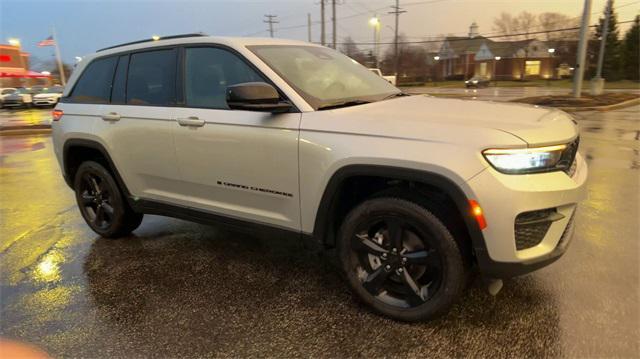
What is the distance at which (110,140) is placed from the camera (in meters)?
4.25

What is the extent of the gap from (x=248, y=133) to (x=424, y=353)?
5.97 feet

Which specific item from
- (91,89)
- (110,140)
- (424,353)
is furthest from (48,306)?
(424,353)

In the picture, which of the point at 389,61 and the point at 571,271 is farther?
the point at 389,61

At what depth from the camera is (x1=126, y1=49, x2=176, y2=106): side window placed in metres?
3.86

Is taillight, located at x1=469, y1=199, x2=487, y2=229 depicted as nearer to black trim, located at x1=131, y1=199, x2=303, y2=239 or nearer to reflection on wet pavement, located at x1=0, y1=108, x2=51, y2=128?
black trim, located at x1=131, y1=199, x2=303, y2=239

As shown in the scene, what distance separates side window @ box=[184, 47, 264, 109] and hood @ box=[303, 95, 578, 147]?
2.72 ft

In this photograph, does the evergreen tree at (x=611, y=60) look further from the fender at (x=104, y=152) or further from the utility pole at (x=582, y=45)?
the fender at (x=104, y=152)

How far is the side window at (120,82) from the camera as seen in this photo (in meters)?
4.25

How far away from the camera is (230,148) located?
337 cm

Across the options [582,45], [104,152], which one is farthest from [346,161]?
[582,45]

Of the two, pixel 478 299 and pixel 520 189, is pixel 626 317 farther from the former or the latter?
pixel 520 189

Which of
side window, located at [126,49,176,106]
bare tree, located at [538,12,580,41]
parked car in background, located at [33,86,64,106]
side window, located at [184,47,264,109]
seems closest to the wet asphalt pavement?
side window, located at [184,47,264,109]

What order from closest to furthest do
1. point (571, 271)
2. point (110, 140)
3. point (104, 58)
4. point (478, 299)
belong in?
point (478, 299) < point (571, 271) < point (110, 140) < point (104, 58)

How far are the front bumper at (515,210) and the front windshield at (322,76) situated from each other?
1.27 metres
